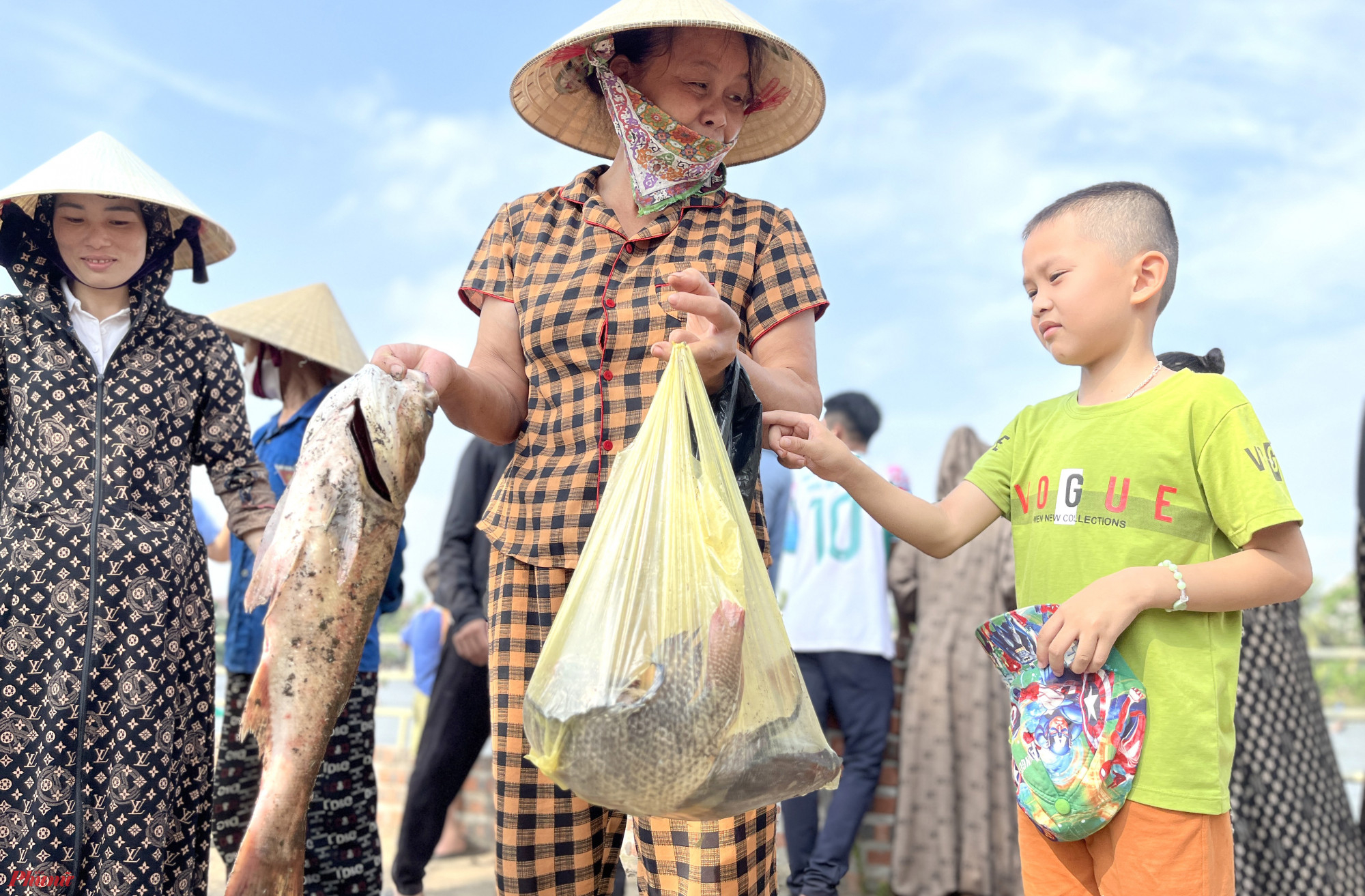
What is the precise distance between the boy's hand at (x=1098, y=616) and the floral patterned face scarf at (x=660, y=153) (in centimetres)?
108

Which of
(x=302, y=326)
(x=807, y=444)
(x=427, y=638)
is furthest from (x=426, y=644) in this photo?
(x=807, y=444)

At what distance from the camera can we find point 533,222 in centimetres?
223

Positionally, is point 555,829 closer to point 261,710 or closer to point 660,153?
point 261,710

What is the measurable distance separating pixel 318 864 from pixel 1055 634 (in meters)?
2.76

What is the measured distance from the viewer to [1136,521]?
1880 mm

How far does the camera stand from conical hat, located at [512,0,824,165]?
2.21 meters

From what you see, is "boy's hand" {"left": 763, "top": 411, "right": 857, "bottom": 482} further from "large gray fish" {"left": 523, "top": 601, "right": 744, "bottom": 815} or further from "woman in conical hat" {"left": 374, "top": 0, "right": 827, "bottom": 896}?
"large gray fish" {"left": 523, "top": 601, "right": 744, "bottom": 815}

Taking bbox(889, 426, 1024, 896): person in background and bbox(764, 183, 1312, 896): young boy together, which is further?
bbox(889, 426, 1024, 896): person in background

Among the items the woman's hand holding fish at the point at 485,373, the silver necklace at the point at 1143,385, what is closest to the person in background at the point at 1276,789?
the silver necklace at the point at 1143,385

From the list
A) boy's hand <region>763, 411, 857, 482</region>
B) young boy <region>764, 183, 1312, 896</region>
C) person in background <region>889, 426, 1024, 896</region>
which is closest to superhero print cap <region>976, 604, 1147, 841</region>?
young boy <region>764, 183, 1312, 896</region>

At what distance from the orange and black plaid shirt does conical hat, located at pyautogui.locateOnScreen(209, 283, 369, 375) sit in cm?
223

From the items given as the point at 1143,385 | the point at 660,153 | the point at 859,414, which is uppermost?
the point at 859,414

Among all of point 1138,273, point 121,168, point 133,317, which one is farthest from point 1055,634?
point 121,168

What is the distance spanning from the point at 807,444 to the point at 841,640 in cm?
327
